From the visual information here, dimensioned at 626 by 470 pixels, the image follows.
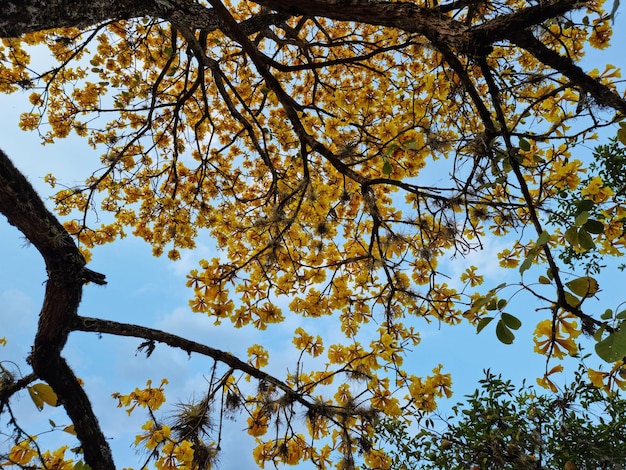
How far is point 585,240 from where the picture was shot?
111 cm

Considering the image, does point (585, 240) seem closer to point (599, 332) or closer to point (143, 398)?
point (599, 332)

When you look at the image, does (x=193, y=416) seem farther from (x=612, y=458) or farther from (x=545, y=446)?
(x=612, y=458)

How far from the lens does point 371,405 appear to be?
289 cm

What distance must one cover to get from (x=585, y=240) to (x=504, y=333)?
36 cm

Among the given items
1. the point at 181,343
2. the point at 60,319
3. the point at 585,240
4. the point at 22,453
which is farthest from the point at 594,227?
the point at 60,319

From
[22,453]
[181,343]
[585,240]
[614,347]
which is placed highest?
[181,343]

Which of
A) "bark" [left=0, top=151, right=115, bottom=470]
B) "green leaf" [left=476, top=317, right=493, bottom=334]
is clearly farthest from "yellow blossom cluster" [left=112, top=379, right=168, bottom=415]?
"green leaf" [left=476, top=317, right=493, bottom=334]

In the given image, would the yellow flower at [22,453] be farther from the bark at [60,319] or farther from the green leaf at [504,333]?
the green leaf at [504,333]

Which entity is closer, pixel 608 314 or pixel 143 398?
pixel 608 314

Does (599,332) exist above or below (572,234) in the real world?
below

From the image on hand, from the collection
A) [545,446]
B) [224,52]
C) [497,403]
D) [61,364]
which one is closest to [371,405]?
[497,403]

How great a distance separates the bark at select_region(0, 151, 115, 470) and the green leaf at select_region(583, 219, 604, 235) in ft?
9.22

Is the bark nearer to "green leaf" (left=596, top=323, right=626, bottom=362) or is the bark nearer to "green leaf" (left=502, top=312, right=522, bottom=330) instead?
"green leaf" (left=502, top=312, right=522, bottom=330)

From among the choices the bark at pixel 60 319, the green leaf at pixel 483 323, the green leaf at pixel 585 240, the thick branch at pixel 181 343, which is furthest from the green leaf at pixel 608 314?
the bark at pixel 60 319
